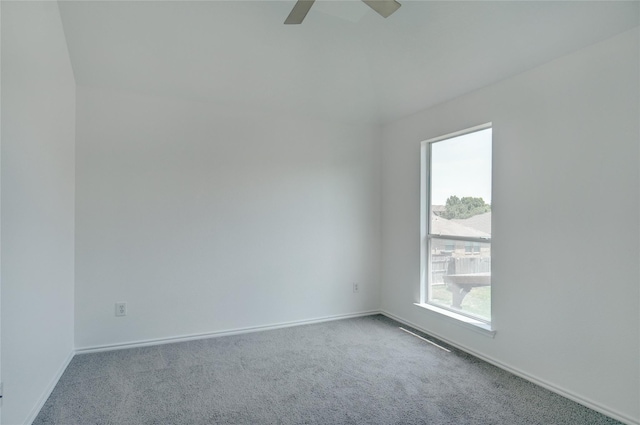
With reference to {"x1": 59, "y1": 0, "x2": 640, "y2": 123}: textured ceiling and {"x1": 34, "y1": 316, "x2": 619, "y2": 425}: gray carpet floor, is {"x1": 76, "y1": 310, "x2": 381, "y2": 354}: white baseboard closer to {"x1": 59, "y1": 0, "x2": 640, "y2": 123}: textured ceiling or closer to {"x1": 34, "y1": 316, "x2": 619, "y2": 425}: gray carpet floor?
{"x1": 34, "y1": 316, "x2": 619, "y2": 425}: gray carpet floor

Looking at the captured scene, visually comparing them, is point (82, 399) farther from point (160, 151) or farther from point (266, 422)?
point (160, 151)

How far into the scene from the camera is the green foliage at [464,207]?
3.12 m

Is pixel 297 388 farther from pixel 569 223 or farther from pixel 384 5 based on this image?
pixel 384 5

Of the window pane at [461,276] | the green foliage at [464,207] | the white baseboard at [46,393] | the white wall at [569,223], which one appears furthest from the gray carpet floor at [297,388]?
the green foliage at [464,207]

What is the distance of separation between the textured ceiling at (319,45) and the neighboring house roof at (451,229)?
1.17 m

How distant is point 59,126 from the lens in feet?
8.59

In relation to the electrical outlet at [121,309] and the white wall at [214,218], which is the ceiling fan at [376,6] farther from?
the electrical outlet at [121,309]

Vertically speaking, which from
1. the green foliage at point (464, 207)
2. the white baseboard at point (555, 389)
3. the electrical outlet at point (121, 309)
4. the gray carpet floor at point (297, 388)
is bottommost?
the gray carpet floor at point (297, 388)

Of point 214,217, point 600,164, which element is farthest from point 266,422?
point 600,164

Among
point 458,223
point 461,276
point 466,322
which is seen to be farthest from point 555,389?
point 458,223

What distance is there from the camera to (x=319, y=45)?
315 centimetres

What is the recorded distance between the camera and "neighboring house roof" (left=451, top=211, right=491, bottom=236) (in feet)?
9.97

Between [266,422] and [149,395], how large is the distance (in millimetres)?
877

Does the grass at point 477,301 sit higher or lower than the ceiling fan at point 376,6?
lower
